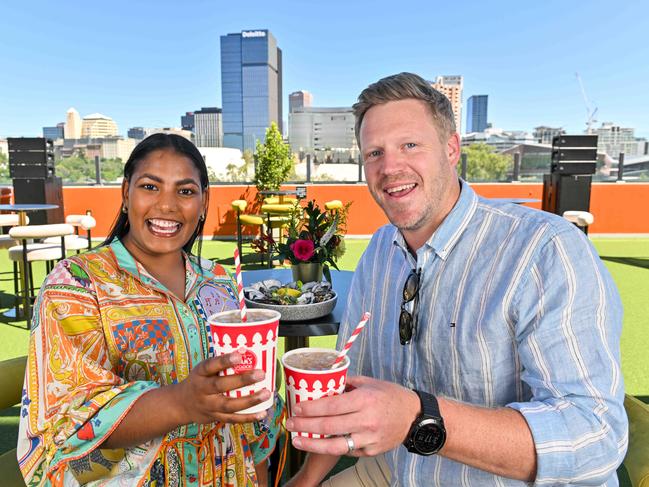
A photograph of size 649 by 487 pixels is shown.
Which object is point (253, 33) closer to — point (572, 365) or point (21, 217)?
point (21, 217)

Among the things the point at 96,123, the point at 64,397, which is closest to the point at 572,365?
the point at 64,397

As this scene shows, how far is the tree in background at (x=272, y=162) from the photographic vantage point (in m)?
10.6

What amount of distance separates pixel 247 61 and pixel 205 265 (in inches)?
5385

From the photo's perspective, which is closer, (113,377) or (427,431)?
(427,431)

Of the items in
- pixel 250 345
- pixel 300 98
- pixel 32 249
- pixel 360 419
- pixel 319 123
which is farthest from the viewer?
pixel 300 98

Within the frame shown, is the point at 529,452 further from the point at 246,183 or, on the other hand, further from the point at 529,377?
the point at 246,183

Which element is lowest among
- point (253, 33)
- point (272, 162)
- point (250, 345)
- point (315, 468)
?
point (315, 468)

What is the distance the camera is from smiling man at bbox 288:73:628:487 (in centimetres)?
89

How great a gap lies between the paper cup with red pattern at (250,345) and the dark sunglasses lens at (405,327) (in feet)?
1.50

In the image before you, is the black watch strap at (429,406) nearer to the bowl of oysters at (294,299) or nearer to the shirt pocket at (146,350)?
the shirt pocket at (146,350)

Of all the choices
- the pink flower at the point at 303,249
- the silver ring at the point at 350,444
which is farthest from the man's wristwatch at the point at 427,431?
the pink flower at the point at 303,249

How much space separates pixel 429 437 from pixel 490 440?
13 centimetres

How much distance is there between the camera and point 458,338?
117 centimetres

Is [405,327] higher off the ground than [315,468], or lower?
higher
